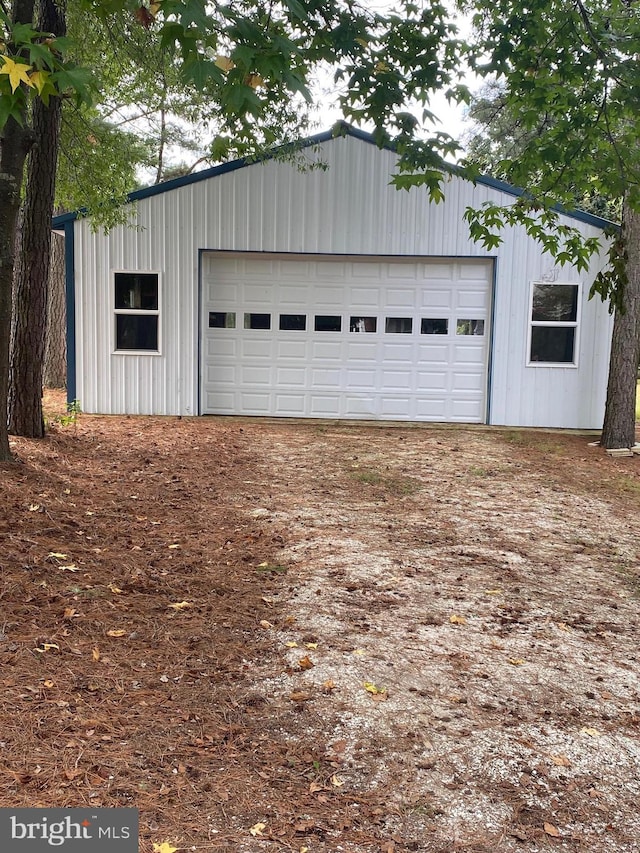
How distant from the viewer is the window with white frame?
11164mm

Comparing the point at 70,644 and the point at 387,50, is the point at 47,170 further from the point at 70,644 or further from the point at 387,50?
the point at 70,644

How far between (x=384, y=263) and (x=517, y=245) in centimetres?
210

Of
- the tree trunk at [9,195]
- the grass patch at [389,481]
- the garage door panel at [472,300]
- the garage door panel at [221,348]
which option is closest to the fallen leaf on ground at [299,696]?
the grass patch at [389,481]

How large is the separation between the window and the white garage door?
0.82m

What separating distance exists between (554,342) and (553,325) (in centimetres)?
27

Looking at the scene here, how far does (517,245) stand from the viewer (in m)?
11.1

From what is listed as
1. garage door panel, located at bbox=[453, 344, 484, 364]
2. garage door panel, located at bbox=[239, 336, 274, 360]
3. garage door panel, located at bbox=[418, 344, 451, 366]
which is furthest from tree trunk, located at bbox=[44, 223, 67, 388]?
garage door panel, located at bbox=[453, 344, 484, 364]

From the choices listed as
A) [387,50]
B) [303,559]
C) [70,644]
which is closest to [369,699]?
[70,644]

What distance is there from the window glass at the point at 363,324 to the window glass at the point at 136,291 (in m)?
3.18

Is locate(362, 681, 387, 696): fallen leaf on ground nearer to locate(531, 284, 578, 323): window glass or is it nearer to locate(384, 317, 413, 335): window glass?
locate(384, 317, 413, 335): window glass

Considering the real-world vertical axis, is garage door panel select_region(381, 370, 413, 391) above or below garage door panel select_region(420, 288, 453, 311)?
below

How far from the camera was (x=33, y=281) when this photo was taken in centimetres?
779

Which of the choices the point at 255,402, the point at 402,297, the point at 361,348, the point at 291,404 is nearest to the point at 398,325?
the point at 402,297

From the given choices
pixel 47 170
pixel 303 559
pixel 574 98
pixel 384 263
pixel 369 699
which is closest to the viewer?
pixel 369 699
